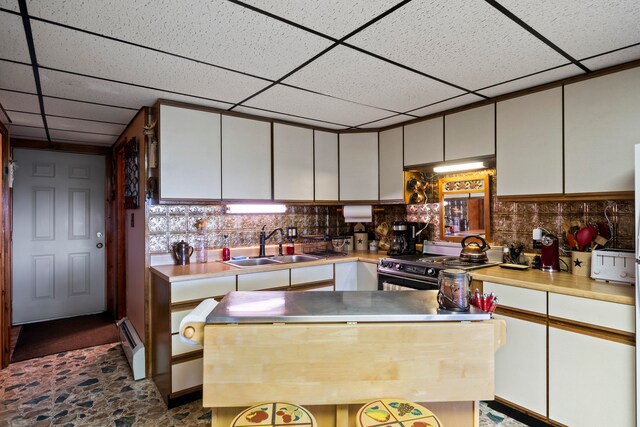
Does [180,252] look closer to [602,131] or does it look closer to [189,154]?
[189,154]

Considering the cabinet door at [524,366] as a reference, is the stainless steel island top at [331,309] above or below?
above

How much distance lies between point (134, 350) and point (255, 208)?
5.34 ft

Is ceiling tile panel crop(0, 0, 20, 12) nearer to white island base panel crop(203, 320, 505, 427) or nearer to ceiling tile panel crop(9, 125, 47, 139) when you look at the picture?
white island base panel crop(203, 320, 505, 427)

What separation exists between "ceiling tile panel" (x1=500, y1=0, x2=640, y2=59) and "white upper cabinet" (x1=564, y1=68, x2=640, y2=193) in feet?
1.17

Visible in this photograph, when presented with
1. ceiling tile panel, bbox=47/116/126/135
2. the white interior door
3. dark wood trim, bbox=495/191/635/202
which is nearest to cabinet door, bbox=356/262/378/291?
dark wood trim, bbox=495/191/635/202

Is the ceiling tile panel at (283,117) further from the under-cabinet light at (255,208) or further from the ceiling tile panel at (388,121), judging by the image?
the under-cabinet light at (255,208)

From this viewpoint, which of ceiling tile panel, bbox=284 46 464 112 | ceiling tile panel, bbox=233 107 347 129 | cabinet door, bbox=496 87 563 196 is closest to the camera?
ceiling tile panel, bbox=284 46 464 112

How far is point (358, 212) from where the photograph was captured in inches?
159

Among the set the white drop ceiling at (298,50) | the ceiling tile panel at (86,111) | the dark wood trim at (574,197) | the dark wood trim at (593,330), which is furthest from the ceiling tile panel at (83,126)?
the dark wood trim at (593,330)

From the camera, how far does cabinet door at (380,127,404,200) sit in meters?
3.66

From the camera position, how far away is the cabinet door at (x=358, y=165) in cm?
391

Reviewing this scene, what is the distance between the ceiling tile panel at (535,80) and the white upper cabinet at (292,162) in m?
1.72

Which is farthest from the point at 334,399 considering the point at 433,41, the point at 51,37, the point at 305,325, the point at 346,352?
the point at 51,37

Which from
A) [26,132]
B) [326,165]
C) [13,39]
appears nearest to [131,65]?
[13,39]
